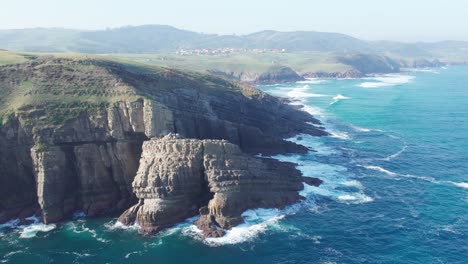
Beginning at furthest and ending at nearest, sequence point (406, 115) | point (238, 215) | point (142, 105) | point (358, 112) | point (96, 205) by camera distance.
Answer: point (358, 112) → point (406, 115) → point (142, 105) → point (96, 205) → point (238, 215)

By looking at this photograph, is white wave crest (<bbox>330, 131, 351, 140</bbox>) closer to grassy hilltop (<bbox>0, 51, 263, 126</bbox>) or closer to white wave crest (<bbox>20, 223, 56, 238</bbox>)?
grassy hilltop (<bbox>0, 51, 263, 126</bbox>)

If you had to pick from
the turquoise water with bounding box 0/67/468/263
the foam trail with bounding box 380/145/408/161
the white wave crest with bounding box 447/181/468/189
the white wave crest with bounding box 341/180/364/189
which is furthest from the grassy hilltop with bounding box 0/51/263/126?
the white wave crest with bounding box 447/181/468/189

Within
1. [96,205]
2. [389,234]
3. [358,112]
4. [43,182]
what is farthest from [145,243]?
[358,112]

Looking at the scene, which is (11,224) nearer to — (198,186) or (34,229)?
(34,229)

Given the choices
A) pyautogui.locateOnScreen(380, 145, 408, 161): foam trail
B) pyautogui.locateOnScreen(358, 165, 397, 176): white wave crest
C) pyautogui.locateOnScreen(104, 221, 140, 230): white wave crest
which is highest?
pyautogui.locateOnScreen(380, 145, 408, 161): foam trail

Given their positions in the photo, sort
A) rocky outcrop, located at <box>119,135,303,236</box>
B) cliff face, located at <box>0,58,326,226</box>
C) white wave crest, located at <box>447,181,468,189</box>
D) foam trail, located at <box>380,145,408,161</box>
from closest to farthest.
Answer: rocky outcrop, located at <box>119,135,303,236</box>
cliff face, located at <box>0,58,326,226</box>
white wave crest, located at <box>447,181,468,189</box>
foam trail, located at <box>380,145,408,161</box>

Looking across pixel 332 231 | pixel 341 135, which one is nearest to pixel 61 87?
pixel 332 231

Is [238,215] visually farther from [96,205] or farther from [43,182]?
[43,182]

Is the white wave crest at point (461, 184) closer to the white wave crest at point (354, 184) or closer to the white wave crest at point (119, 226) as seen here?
the white wave crest at point (354, 184)
